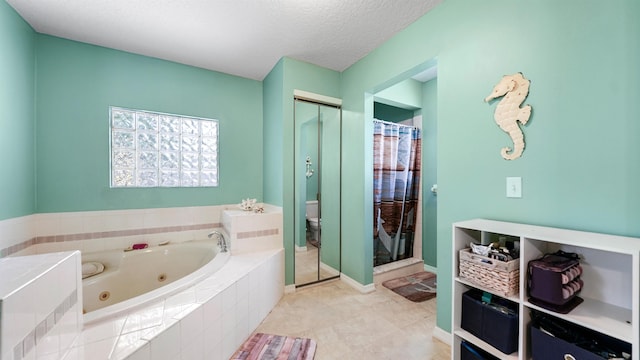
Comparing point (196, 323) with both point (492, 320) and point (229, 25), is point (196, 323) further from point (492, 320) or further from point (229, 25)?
point (229, 25)

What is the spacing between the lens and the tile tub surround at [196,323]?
1041 millimetres

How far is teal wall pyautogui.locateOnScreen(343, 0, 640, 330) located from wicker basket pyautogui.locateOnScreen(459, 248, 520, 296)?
1.08 feet

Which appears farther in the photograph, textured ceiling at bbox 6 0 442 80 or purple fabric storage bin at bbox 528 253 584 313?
textured ceiling at bbox 6 0 442 80

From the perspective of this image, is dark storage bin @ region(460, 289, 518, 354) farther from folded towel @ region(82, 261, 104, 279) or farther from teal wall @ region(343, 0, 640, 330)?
folded towel @ region(82, 261, 104, 279)

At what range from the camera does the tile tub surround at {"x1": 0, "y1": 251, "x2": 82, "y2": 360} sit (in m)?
0.72

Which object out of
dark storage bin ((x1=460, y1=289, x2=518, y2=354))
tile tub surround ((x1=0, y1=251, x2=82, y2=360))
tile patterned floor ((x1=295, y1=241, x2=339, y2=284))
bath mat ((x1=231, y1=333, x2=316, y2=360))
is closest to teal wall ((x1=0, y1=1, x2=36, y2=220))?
tile tub surround ((x1=0, y1=251, x2=82, y2=360))

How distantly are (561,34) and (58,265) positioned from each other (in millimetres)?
2498

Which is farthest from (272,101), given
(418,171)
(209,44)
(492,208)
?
(492,208)

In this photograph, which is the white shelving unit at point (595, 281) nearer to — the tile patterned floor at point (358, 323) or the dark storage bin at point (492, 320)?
the dark storage bin at point (492, 320)

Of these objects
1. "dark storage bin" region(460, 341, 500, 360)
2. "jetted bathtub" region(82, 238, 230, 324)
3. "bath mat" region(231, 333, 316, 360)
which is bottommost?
"bath mat" region(231, 333, 316, 360)

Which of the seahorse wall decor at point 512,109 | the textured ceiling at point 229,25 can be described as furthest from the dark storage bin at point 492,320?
the textured ceiling at point 229,25

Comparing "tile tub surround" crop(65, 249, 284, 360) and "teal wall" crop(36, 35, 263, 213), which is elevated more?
"teal wall" crop(36, 35, 263, 213)

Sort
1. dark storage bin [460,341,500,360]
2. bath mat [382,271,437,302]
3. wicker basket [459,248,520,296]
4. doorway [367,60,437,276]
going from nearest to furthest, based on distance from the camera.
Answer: wicker basket [459,248,520,296] → dark storage bin [460,341,500,360] → bath mat [382,271,437,302] → doorway [367,60,437,276]

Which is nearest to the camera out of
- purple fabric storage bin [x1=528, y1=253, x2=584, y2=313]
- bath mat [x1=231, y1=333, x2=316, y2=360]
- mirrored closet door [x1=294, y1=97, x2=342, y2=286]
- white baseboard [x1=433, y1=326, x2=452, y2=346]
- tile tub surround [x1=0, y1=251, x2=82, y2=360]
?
tile tub surround [x1=0, y1=251, x2=82, y2=360]
